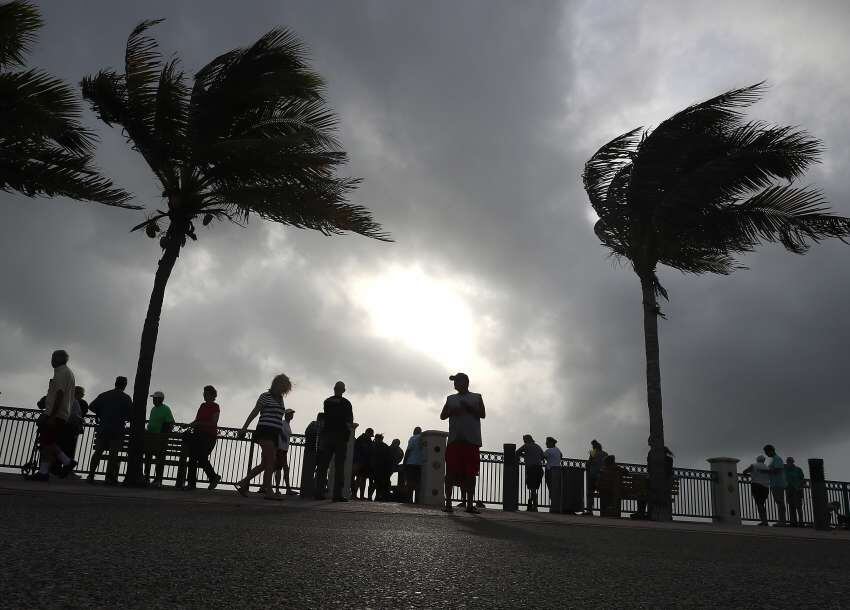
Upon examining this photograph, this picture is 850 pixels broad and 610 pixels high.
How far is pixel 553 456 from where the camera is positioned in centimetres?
1670

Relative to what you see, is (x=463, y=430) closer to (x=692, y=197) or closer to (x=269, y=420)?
(x=269, y=420)

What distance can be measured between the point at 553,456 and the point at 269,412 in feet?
29.7

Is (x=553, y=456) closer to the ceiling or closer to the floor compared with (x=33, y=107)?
closer to the floor

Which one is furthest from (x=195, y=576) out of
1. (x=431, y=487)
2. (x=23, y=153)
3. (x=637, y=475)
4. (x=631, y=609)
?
(x=637, y=475)

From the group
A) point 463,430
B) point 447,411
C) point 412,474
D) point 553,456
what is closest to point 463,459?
point 463,430

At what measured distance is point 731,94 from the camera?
15.3 m

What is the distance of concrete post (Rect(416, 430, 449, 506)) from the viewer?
1354 cm

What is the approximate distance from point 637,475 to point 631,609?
14.1m

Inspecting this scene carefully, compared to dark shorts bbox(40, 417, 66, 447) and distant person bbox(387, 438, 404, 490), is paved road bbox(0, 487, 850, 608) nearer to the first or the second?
dark shorts bbox(40, 417, 66, 447)

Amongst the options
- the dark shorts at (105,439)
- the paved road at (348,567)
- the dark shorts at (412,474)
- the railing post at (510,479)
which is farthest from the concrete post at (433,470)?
the paved road at (348,567)

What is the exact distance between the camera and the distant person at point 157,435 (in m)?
12.5

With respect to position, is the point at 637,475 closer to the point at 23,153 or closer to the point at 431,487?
the point at 431,487

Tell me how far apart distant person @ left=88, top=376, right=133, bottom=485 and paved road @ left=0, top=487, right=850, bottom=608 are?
21.5 ft

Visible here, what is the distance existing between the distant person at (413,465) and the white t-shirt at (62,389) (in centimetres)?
756
